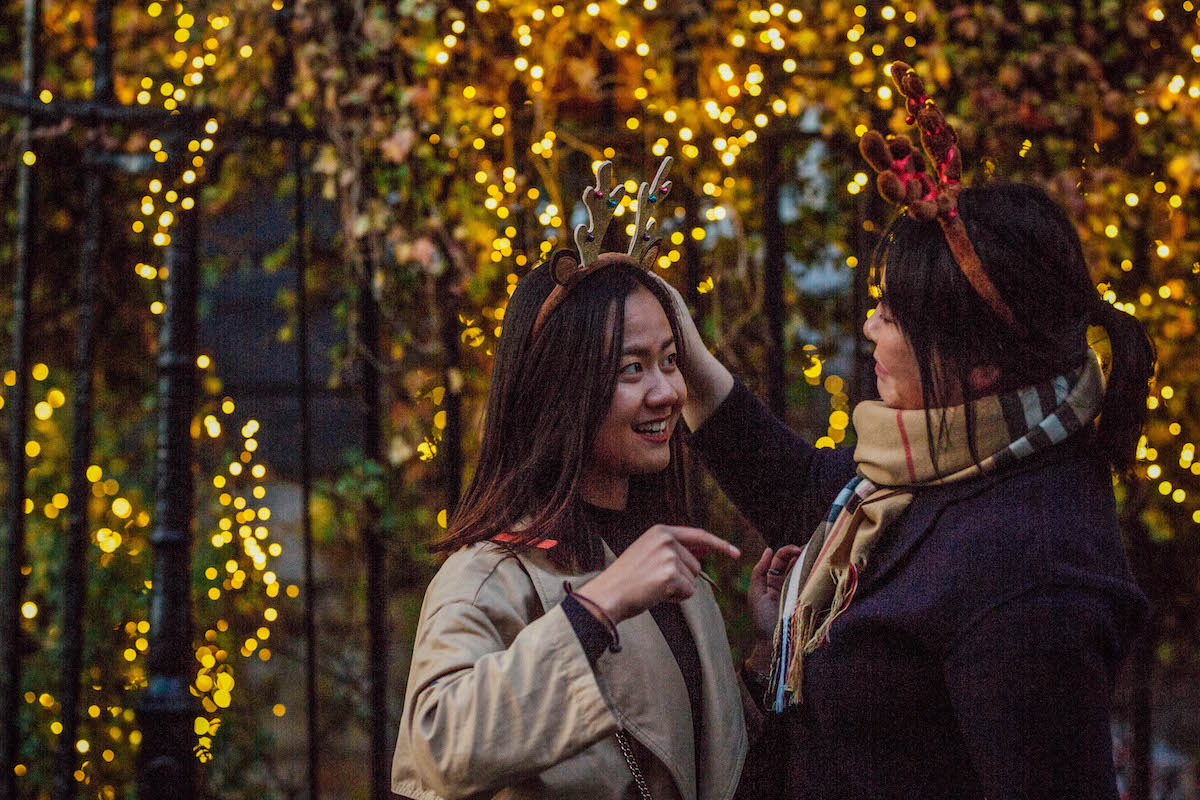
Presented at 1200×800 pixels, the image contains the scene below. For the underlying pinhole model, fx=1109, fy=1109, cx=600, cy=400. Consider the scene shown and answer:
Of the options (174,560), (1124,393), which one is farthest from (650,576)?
(174,560)

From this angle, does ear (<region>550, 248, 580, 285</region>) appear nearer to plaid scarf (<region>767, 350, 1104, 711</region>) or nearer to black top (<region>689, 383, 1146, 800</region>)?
plaid scarf (<region>767, 350, 1104, 711</region>)

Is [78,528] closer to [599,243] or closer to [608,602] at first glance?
[599,243]

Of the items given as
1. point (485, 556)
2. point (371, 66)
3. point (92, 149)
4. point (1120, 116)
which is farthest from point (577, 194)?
point (485, 556)

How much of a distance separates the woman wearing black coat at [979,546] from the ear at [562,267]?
0.43 meters

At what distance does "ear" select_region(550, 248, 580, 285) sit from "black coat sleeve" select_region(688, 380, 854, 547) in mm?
457

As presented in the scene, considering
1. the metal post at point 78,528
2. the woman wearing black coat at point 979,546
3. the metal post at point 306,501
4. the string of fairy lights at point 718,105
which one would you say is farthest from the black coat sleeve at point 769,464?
the metal post at point 78,528

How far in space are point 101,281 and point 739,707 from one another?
2.90 meters

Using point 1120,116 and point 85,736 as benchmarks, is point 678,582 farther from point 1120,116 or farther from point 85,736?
point 85,736

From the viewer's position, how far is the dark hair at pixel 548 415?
59.5 inches

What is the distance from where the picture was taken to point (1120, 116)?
3156mm

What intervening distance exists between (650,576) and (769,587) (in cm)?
56

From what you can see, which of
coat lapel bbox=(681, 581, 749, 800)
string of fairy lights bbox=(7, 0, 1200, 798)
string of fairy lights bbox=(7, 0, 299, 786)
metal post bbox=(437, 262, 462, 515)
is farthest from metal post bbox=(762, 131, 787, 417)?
string of fairy lights bbox=(7, 0, 299, 786)

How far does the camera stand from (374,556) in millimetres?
3080

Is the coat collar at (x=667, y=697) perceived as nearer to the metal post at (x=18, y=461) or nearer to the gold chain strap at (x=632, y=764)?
the gold chain strap at (x=632, y=764)
